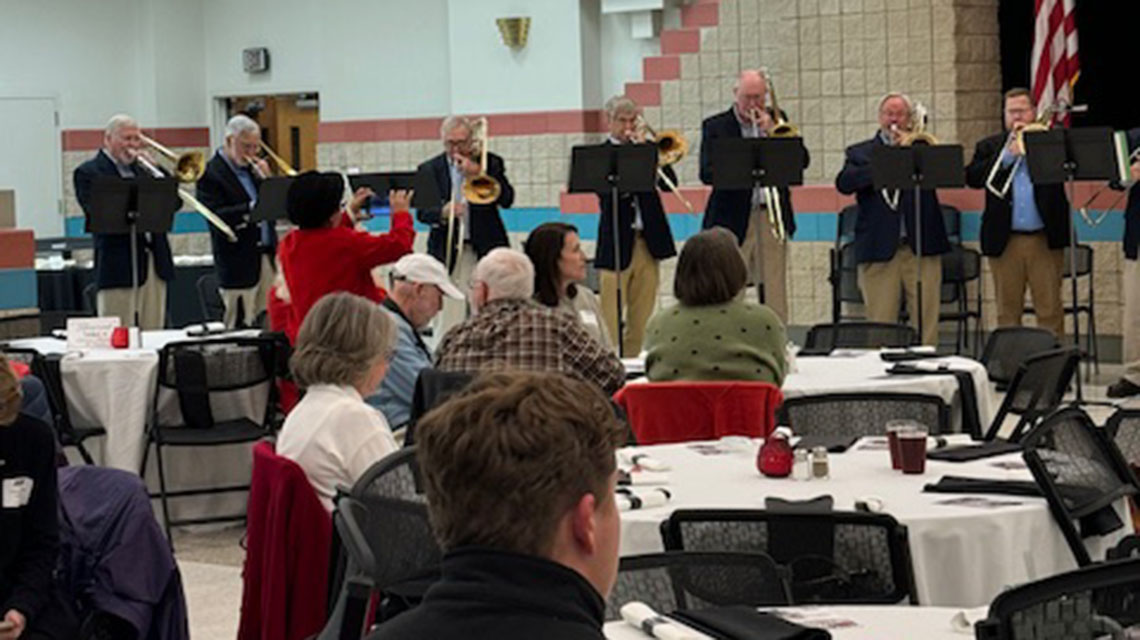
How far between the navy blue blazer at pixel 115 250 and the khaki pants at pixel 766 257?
3280 millimetres

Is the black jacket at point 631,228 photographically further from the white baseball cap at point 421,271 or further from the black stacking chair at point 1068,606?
the black stacking chair at point 1068,606

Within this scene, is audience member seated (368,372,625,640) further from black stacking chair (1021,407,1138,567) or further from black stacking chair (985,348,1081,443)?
black stacking chair (985,348,1081,443)

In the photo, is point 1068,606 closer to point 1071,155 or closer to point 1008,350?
point 1008,350

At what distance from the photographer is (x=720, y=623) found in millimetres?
3080

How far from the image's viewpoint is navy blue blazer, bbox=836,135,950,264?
1153cm

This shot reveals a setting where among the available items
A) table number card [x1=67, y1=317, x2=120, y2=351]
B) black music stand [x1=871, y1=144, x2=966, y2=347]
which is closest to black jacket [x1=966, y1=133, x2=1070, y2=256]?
black music stand [x1=871, y1=144, x2=966, y2=347]

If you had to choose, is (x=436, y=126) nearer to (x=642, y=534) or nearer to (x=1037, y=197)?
(x=1037, y=197)

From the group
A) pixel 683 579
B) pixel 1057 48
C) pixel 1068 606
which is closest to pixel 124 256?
pixel 1057 48

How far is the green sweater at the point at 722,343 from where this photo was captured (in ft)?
20.1

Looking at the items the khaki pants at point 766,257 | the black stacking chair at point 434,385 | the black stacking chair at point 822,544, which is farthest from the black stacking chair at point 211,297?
the black stacking chair at point 822,544

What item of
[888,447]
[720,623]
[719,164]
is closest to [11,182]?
[719,164]

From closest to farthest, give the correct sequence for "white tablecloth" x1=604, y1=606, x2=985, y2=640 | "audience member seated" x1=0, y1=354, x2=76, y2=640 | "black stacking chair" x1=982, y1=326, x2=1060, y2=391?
"white tablecloth" x1=604, y1=606, x2=985, y2=640 < "audience member seated" x1=0, y1=354, x2=76, y2=640 < "black stacking chair" x1=982, y1=326, x2=1060, y2=391

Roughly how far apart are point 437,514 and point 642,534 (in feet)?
7.56

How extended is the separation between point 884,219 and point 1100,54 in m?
2.46
